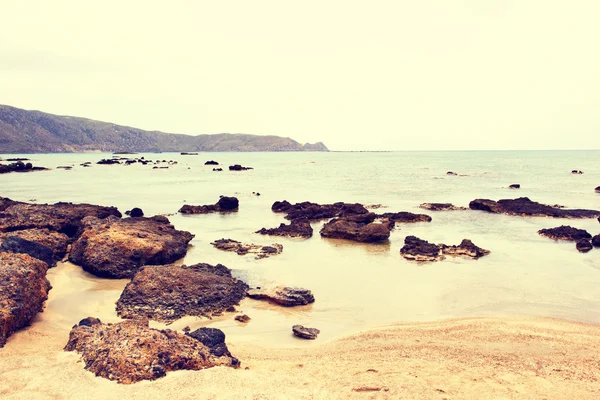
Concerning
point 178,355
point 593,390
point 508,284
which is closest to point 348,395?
point 178,355

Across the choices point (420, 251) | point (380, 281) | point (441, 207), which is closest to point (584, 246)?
point (420, 251)

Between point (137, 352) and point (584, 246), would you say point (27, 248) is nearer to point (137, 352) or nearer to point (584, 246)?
point (137, 352)

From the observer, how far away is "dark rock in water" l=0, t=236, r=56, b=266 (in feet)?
31.1

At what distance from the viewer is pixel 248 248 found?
14344 millimetres

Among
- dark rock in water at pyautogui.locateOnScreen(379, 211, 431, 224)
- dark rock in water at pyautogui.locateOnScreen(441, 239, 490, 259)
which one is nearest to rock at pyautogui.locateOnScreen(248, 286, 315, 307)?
→ dark rock in water at pyautogui.locateOnScreen(441, 239, 490, 259)

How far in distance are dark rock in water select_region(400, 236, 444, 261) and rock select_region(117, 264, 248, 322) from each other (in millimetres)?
6415

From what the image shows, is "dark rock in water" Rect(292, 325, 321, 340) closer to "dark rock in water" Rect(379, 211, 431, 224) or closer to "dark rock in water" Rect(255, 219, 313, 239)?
"dark rock in water" Rect(255, 219, 313, 239)

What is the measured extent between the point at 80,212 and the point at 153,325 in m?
9.96

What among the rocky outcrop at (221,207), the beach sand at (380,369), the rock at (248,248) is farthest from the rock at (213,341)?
the rocky outcrop at (221,207)

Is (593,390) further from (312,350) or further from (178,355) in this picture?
(178,355)

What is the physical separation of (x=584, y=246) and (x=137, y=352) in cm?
1579

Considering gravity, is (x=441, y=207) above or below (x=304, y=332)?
below

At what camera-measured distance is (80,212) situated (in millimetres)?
15789

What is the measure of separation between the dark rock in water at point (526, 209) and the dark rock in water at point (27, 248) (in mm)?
22997
